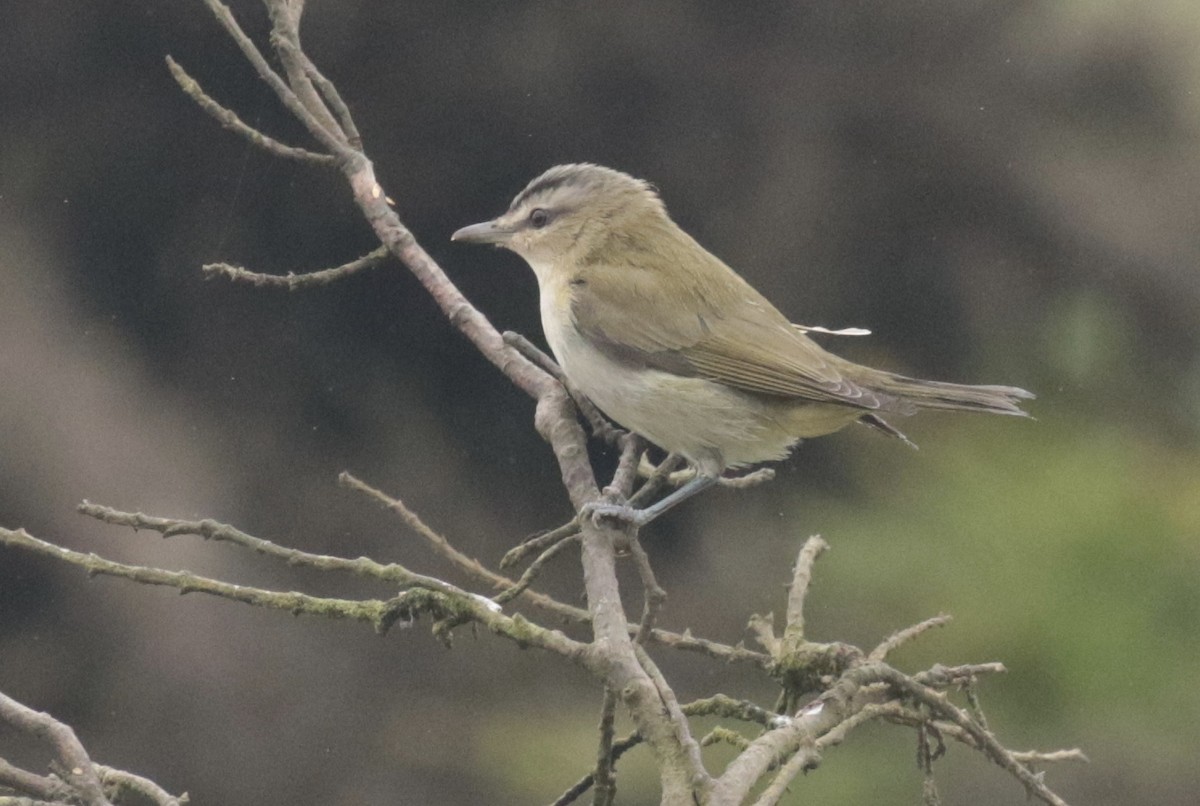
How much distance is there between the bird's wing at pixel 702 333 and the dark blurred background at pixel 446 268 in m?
1.69

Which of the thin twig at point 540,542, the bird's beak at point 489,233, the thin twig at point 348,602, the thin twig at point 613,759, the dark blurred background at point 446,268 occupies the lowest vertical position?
the thin twig at point 613,759

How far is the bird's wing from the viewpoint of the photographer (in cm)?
267

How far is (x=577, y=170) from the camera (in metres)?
3.01

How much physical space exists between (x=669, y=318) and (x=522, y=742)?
2107 mm

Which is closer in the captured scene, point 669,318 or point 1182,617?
point 669,318

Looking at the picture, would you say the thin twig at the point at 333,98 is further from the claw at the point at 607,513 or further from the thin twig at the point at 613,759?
the thin twig at the point at 613,759

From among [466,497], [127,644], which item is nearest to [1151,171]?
[466,497]

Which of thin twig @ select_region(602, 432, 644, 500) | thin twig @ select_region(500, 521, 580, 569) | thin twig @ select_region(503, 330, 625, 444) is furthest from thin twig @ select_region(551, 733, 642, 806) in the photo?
thin twig @ select_region(503, 330, 625, 444)

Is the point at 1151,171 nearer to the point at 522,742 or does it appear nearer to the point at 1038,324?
the point at 1038,324

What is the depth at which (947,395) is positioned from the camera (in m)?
2.55

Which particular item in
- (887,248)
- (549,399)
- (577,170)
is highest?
(887,248)

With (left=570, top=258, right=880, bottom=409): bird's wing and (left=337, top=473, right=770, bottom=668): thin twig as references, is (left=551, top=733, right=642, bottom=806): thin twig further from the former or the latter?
(left=570, top=258, right=880, bottom=409): bird's wing

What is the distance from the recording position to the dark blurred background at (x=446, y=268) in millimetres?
4617

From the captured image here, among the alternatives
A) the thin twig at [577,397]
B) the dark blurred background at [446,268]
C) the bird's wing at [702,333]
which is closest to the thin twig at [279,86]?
the thin twig at [577,397]
